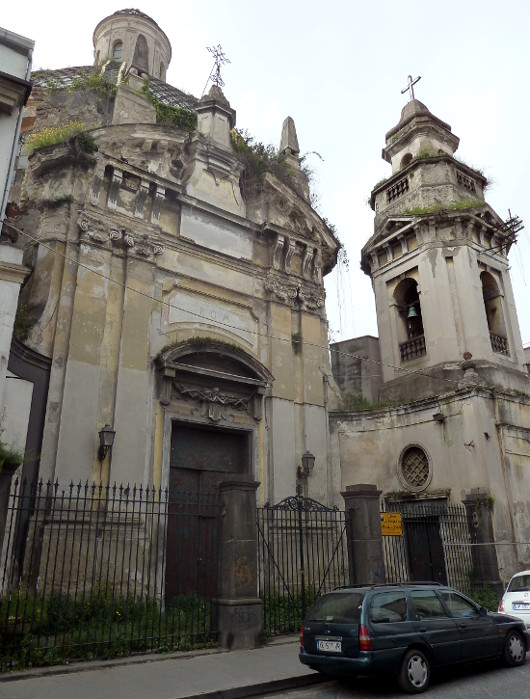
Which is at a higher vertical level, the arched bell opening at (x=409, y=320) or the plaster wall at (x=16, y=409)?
the arched bell opening at (x=409, y=320)

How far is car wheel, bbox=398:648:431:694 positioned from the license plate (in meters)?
0.76

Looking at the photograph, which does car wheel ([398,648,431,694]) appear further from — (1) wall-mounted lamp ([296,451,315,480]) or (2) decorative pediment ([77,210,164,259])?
(2) decorative pediment ([77,210,164,259])

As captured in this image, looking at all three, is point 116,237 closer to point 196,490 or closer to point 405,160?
point 196,490

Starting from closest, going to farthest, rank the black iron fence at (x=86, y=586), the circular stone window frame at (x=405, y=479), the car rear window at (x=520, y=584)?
the black iron fence at (x=86, y=586) → the car rear window at (x=520, y=584) → the circular stone window frame at (x=405, y=479)

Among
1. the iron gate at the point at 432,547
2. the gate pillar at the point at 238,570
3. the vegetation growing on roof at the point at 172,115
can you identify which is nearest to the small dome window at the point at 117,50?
the vegetation growing on roof at the point at 172,115

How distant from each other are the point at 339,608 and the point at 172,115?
561 inches

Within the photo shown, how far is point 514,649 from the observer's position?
8.31 meters

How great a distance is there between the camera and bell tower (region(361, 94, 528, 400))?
1728 cm

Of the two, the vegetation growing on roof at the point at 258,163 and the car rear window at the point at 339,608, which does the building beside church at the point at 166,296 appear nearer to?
the vegetation growing on roof at the point at 258,163

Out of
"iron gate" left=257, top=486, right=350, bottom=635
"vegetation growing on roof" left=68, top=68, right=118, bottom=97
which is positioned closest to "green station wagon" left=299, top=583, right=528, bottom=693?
"iron gate" left=257, top=486, right=350, bottom=635

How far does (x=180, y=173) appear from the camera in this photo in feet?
50.5

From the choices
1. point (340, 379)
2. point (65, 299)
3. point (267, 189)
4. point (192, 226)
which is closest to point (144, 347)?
point (65, 299)

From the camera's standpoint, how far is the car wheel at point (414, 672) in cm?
680

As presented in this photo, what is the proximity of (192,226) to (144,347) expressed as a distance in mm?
3838
